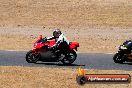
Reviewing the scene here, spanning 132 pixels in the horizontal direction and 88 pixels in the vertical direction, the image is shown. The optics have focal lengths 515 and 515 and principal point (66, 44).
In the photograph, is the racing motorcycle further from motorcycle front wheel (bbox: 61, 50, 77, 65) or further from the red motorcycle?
the red motorcycle

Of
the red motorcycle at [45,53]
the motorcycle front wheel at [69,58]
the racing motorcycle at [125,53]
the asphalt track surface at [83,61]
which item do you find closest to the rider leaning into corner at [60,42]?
the red motorcycle at [45,53]

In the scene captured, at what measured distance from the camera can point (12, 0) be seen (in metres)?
44.6

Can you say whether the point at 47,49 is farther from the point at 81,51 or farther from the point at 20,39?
the point at 20,39

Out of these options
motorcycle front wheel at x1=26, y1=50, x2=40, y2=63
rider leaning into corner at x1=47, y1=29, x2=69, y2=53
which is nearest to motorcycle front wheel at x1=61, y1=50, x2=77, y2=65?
rider leaning into corner at x1=47, y1=29, x2=69, y2=53

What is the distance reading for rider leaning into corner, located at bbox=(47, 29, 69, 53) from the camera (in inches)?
876

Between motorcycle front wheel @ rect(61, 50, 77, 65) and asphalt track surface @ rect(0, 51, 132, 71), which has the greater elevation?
motorcycle front wheel @ rect(61, 50, 77, 65)

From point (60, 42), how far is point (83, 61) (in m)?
2.40

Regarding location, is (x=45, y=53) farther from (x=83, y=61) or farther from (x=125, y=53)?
(x=125, y=53)

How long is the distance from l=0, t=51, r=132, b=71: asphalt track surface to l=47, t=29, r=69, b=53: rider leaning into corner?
0.76 metres

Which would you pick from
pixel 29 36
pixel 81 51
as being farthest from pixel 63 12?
pixel 81 51

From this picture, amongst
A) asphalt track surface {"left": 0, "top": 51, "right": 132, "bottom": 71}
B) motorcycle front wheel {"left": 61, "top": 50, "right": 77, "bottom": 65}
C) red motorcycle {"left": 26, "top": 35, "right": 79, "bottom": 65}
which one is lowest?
asphalt track surface {"left": 0, "top": 51, "right": 132, "bottom": 71}

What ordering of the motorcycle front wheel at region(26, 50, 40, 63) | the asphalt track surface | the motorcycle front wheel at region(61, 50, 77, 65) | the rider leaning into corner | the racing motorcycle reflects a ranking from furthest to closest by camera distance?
1. the racing motorcycle
2. the motorcycle front wheel at region(61, 50, 77, 65)
3. the motorcycle front wheel at region(26, 50, 40, 63)
4. the asphalt track surface
5. the rider leaning into corner

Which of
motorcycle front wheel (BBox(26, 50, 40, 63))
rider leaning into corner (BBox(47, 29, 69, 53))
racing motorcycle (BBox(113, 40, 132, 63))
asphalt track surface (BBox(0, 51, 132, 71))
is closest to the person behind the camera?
rider leaning into corner (BBox(47, 29, 69, 53))

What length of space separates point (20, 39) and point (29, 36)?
5.77 feet
